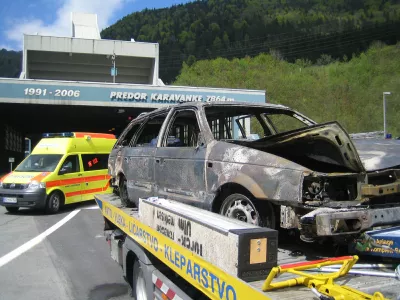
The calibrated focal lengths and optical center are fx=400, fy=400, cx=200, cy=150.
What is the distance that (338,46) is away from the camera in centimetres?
7562

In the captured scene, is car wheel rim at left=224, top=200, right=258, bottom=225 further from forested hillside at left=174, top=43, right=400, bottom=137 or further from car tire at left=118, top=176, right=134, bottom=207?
forested hillside at left=174, top=43, right=400, bottom=137

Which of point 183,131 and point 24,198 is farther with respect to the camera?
point 24,198

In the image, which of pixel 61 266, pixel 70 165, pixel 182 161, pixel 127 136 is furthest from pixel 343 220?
pixel 70 165

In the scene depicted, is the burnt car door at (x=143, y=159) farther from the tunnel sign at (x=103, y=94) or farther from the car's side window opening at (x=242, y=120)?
the tunnel sign at (x=103, y=94)

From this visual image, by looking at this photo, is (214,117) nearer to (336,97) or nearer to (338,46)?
(336,97)

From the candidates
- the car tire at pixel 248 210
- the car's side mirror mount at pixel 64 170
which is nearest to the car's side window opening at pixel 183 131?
the car tire at pixel 248 210

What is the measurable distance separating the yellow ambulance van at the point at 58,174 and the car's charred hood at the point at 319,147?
30.7 feet

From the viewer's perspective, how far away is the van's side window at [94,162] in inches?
540

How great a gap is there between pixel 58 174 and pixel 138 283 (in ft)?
28.3

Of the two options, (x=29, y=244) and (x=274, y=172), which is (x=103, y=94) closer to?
(x=29, y=244)

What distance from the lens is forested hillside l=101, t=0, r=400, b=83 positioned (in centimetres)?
7569

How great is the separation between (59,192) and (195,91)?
15228 mm

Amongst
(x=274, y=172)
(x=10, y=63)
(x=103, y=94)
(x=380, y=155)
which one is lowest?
(x=274, y=172)

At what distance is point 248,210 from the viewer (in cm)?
346
